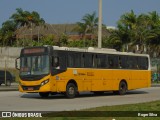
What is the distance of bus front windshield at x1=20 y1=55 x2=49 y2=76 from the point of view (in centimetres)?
2514

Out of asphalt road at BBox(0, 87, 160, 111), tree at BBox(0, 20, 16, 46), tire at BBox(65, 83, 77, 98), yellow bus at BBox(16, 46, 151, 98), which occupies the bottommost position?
asphalt road at BBox(0, 87, 160, 111)

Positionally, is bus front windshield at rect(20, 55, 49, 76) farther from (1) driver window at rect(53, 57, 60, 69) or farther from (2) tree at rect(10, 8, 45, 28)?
(2) tree at rect(10, 8, 45, 28)

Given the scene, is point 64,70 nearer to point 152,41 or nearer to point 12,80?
point 12,80

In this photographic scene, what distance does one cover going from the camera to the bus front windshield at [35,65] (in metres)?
25.1

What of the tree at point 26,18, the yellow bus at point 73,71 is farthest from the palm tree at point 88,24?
the yellow bus at point 73,71

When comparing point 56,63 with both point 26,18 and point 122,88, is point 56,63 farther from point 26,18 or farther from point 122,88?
point 26,18

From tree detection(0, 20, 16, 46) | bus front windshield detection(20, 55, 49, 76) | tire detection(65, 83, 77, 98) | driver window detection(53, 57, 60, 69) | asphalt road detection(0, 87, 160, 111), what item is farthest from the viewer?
tree detection(0, 20, 16, 46)

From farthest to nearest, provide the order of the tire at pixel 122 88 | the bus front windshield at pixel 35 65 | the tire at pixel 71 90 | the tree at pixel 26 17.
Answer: the tree at pixel 26 17 → the tire at pixel 122 88 → the tire at pixel 71 90 → the bus front windshield at pixel 35 65

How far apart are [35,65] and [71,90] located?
2610mm

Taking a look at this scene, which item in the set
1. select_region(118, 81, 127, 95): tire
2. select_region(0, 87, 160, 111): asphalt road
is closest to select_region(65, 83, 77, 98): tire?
select_region(0, 87, 160, 111): asphalt road

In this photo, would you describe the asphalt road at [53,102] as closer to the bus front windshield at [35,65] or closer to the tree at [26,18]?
the bus front windshield at [35,65]

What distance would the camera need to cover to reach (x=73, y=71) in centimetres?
2655

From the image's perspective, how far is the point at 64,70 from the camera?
1018 inches

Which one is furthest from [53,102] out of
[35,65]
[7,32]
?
[7,32]
